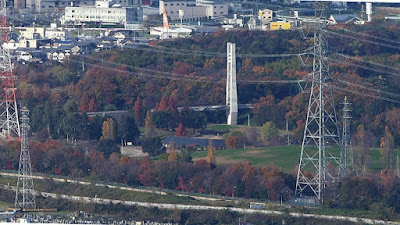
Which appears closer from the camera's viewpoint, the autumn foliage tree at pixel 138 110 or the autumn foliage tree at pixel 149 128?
the autumn foliage tree at pixel 149 128

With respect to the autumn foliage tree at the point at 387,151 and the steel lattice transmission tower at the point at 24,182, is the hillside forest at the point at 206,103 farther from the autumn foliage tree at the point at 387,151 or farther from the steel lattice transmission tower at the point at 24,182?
the steel lattice transmission tower at the point at 24,182

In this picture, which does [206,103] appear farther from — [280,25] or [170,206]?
[280,25]

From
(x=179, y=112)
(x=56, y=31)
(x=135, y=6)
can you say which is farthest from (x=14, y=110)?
(x=135, y=6)

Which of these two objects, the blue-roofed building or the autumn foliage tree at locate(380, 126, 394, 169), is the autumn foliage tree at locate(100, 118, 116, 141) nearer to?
the autumn foliage tree at locate(380, 126, 394, 169)

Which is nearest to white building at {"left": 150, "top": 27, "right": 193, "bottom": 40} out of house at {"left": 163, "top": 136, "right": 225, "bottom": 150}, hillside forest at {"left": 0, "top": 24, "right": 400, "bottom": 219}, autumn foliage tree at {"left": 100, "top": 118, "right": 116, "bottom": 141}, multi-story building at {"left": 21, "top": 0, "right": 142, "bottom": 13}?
hillside forest at {"left": 0, "top": 24, "right": 400, "bottom": 219}

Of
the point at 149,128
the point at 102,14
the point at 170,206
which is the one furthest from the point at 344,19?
the point at 170,206

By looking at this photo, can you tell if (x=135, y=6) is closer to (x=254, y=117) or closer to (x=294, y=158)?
(x=254, y=117)

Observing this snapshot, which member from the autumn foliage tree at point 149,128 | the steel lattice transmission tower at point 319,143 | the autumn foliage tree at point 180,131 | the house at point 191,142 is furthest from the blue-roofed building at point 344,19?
the steel lattice transmission tower at point 319,143
